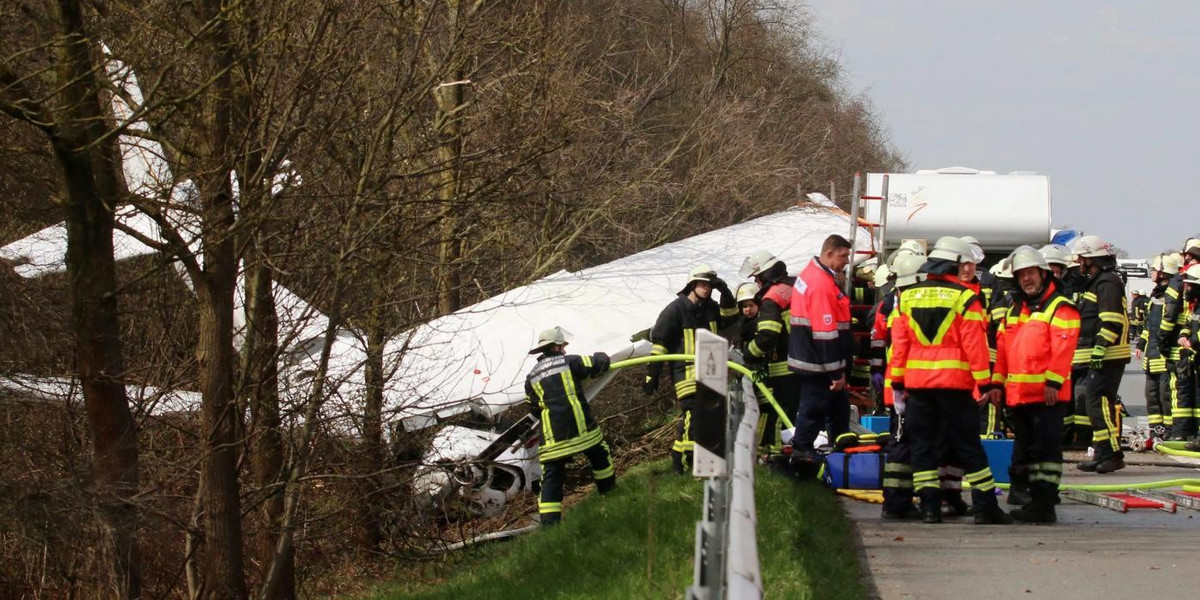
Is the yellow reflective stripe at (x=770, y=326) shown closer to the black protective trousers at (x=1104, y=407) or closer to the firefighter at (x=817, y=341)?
the firefighter at (x=817, y=341)

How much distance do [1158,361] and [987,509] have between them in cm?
687

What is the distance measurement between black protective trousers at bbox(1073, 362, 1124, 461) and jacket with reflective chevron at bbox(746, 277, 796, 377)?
10.6 ft

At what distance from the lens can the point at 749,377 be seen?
10.6 metres

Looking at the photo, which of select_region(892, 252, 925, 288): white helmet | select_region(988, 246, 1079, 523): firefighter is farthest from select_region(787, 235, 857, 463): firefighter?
select_region(988, 246, 1079, 523): firefighter

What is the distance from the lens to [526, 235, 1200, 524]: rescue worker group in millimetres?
9203

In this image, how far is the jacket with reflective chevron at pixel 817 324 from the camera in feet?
33.2

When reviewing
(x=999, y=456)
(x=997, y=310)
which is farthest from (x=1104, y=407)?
(x=999, y=456)

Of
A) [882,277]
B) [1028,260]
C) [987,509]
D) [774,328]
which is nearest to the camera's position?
[987,509]

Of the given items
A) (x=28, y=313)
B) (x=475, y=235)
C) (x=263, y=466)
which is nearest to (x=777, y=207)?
(x=475, y=235)

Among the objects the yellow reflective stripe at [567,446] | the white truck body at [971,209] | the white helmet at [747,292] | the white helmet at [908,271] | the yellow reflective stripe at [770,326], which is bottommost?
Result: the yellow reflective stripe at [567,446]

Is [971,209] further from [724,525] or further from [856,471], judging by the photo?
[724,525]

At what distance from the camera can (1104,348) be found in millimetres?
12375

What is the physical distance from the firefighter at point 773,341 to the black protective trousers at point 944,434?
5.11 ft

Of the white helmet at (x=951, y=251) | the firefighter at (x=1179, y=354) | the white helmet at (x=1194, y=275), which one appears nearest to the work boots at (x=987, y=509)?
the white helmet at (x=951, y=251)
